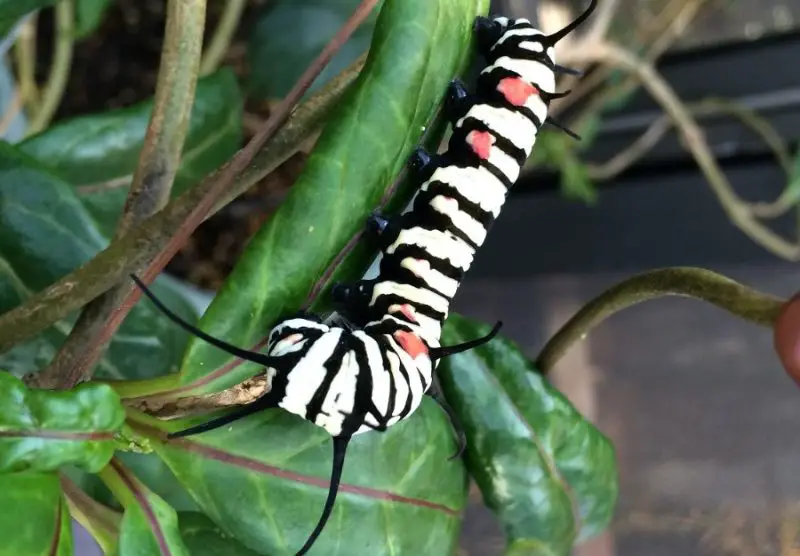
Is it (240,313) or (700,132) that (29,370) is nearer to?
(240,313)

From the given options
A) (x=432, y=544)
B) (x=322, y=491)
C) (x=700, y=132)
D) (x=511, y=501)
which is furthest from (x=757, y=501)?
(x=322, y=491)

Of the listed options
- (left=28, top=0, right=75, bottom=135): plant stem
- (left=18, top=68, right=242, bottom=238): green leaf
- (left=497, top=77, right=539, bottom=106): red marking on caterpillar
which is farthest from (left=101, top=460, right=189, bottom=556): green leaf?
(left=28, top=0, right=75, bottom=135): plant stem

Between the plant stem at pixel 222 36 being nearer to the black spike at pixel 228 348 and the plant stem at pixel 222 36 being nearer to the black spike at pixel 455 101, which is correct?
the black spike at pixel 455 101

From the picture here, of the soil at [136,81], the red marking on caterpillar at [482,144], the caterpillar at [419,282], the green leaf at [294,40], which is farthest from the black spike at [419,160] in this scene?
the soil at [136,81]

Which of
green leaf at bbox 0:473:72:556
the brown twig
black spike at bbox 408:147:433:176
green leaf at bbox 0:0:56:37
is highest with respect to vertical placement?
green leaf at bbox 0:0:56:37

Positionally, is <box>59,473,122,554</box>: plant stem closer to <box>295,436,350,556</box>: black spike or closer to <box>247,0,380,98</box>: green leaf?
<box>295,436,350,556</box>: black spike

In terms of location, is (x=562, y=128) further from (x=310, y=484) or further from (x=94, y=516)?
(x=94, y=516)

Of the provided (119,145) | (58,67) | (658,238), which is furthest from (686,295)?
(658,238)
